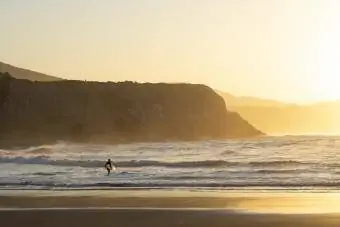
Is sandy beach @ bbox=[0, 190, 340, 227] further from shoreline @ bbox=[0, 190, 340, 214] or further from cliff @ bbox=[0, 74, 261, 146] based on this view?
cliff @ bbox=[0, 74, 261, 146]

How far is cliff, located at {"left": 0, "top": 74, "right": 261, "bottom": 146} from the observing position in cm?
7669

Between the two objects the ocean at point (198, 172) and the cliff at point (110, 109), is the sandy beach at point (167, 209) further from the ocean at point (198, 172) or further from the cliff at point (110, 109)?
the cliff at point (110, 109)

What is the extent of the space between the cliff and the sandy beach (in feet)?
181

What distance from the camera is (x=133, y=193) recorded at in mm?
20172

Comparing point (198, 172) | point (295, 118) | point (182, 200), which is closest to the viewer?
point (182, 200)

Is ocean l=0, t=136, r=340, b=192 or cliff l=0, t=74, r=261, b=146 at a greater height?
cliff l=0, t=74, r=261, b=146

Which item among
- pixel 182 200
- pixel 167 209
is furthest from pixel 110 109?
pixel 167 209

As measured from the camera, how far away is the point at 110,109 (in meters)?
81.7

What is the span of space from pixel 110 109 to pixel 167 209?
216ft

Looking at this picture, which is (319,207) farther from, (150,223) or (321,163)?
(321,163)

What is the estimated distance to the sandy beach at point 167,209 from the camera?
14516 mm

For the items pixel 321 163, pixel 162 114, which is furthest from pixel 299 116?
pixel 321 163

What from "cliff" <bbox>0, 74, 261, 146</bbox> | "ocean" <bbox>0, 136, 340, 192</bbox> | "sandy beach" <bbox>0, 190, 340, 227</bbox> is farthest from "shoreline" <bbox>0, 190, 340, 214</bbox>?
"cliff" <bbox>0, 74, 261, 146</bbox>

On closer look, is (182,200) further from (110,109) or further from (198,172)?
(110,109)
